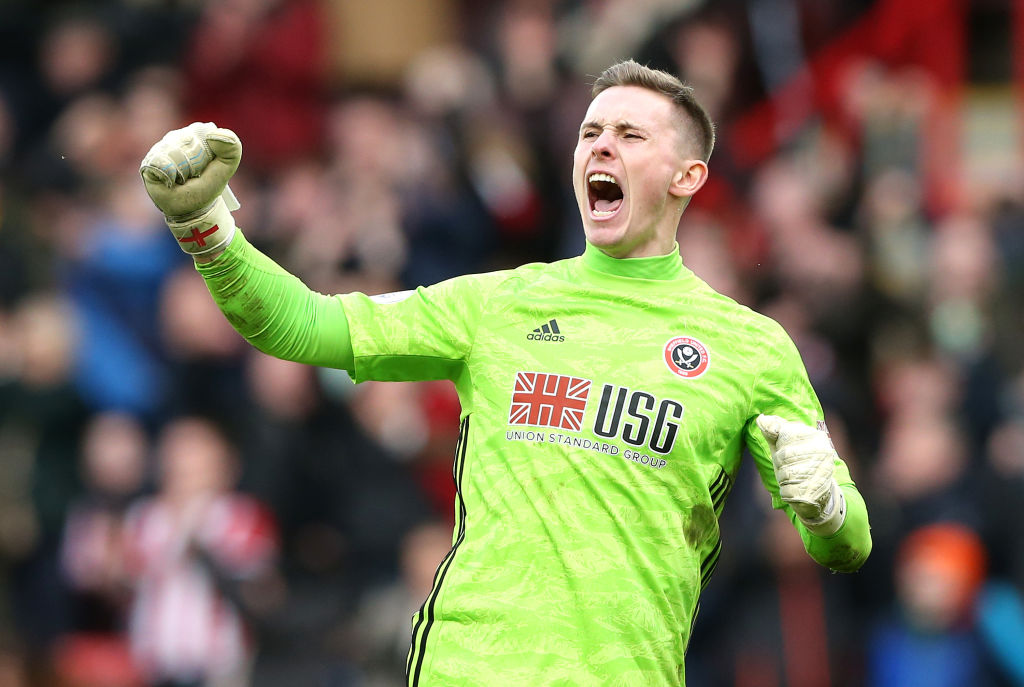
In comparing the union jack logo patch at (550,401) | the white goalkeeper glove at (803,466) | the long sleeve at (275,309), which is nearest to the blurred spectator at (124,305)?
the long sleeve at (275,309)

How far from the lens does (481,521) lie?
4992 mm

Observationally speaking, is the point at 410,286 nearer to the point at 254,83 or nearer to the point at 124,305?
the point at 124,305

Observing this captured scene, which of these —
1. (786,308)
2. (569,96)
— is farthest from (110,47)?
(786,308)

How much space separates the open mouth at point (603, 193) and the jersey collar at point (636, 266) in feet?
0.39

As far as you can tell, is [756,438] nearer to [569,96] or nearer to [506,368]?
[506,368]

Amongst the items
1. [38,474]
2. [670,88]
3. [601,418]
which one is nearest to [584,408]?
[601,418]

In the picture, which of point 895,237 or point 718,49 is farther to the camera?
point 718,49

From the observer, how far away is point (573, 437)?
4.95 m

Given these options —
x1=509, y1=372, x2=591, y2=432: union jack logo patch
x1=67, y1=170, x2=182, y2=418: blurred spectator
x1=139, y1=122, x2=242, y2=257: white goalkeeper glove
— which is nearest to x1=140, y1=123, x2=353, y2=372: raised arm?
x1=139, y1=122, x2=242, y2=257: white goalkeeper glove

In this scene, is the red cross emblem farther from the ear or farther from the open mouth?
the ear

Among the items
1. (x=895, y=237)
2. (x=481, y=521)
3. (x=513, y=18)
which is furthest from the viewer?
(x=513, y=18)

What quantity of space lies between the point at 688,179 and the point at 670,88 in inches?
11.9

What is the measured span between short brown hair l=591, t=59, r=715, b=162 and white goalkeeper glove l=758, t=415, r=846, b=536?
1.14 metres

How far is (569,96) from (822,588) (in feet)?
13.8
